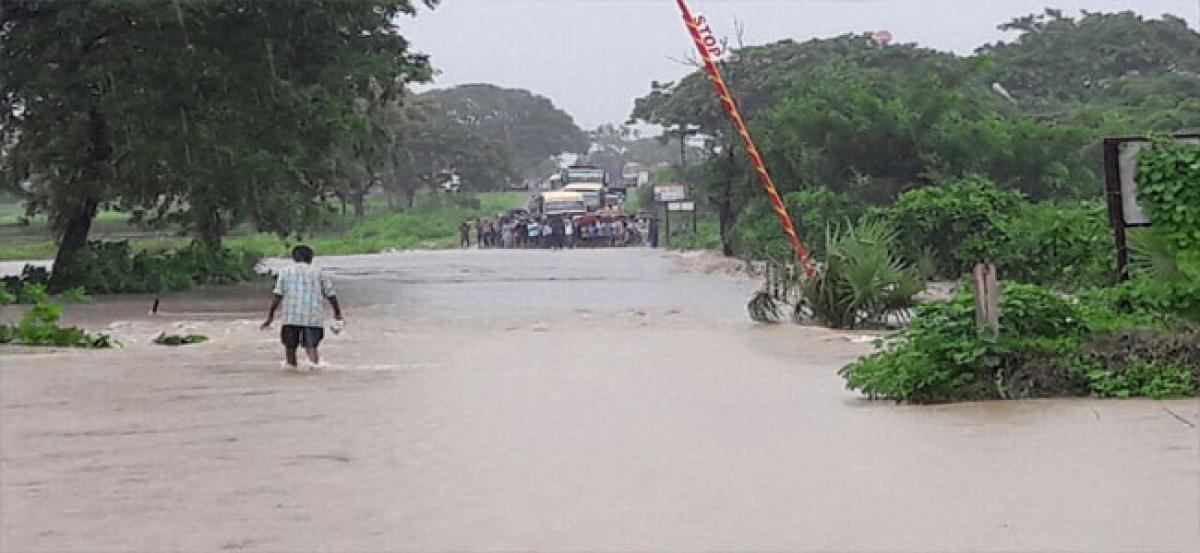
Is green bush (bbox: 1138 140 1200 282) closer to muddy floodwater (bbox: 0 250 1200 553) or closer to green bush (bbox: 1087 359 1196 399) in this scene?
green bush (bbox: 1087 359 1196 399)

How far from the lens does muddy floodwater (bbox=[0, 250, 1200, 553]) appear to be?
7637 mm

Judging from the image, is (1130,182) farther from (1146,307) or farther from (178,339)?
(178,339)

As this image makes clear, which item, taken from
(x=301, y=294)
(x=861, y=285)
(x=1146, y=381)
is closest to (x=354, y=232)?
(x=861, y=285)

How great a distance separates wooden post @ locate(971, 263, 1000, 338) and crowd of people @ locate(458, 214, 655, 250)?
1973 inches

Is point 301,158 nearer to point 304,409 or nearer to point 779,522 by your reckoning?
point 304,409

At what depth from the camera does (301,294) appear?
1503 centimetres

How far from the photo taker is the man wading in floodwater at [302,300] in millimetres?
15008

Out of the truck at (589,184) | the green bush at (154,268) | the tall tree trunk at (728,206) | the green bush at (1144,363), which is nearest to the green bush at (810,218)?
the tall tree trunk at (728,206)

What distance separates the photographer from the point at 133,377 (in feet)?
47.8

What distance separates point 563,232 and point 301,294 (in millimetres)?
47966

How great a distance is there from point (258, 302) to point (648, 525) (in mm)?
20302

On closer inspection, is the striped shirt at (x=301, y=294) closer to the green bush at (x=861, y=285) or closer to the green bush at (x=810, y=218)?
the green bush at (x=861, y=285)

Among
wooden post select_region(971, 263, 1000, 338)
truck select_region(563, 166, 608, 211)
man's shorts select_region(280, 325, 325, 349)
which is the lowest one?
man's shorts select_region(280, 325, 325, 349)

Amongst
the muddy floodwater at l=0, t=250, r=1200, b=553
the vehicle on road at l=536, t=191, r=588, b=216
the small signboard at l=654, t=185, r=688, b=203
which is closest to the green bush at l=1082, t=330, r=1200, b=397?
the muddy floodwater at l=0, t=250, r=1200, b=553
